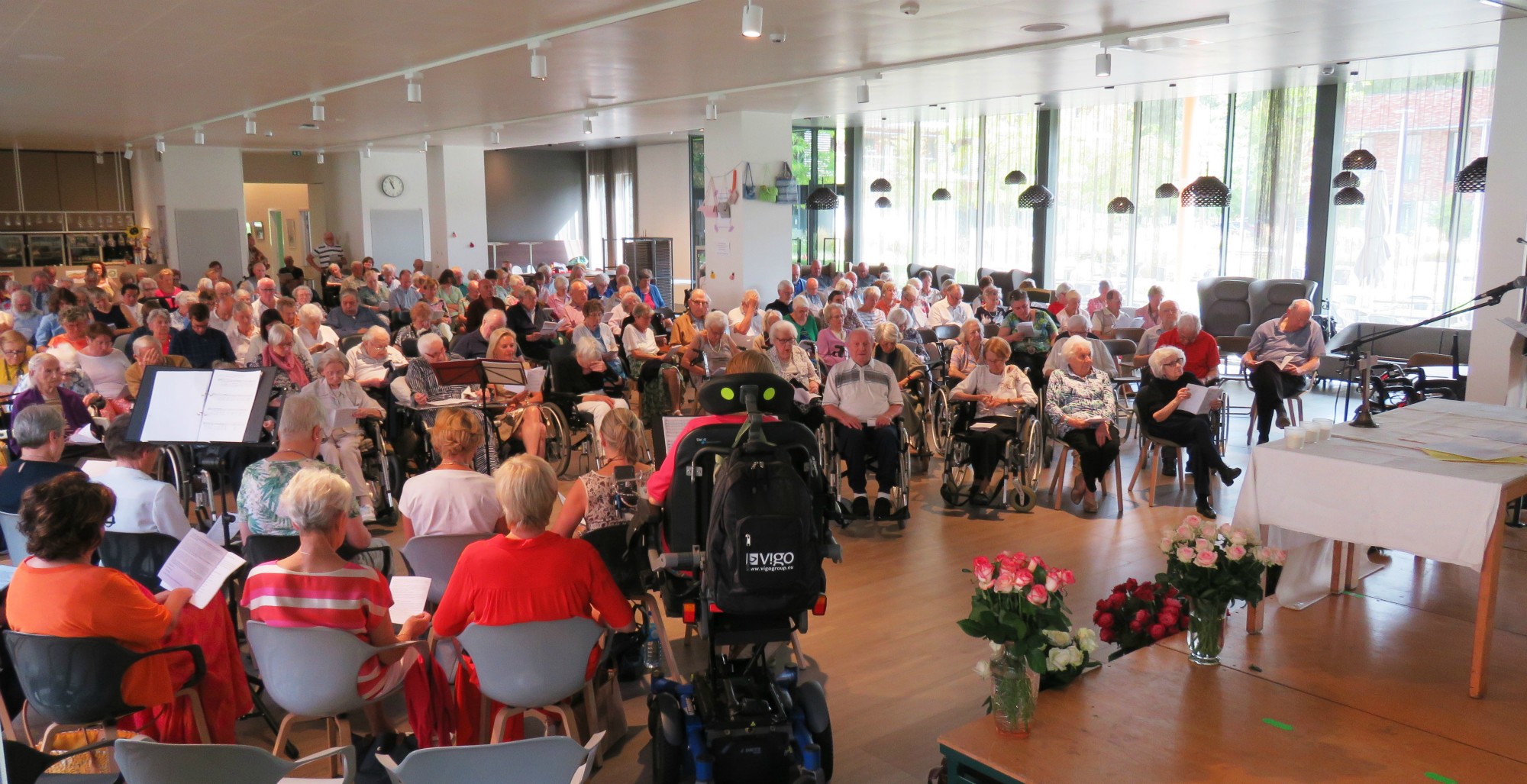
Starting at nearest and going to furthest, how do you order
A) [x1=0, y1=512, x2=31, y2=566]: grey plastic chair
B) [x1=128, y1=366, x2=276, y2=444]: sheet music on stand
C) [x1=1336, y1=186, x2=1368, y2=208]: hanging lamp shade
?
[x1=0, y1=512, x2=31, y2=566]: grey plastic chair → [x1=128, y1=366, x2=276, y2=444]: sheet music on stand → [x1=1336, y1=186, x2=1368, y2=208]: hanging lamp shade

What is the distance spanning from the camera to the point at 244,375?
524 cm

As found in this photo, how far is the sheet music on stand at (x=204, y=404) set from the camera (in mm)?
5055

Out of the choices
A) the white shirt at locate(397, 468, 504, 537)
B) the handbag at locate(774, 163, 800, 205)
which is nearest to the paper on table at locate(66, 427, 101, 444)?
the white shirt at locate(397, 468, 504, 537)

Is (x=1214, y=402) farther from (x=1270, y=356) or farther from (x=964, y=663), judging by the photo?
(x=964, y=663)

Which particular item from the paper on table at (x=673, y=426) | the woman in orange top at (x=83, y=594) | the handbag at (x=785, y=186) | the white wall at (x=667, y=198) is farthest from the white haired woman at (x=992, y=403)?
the white wall at (x=667, y=198)

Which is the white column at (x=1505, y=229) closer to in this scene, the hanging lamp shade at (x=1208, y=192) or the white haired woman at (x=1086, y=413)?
the white haired woman at (x=1086, y=413)

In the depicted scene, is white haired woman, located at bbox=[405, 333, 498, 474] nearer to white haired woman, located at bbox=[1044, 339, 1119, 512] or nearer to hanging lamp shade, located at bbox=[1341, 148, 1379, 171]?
white haired woman, located at bbox=[1044, 339, 1119, 512]

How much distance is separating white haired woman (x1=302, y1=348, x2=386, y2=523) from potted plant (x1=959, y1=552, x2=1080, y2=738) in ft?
13.8

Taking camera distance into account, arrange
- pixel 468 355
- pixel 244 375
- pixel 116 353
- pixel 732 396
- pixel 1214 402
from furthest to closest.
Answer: pixel 468 355, pixel 1214 402, pixel 116 353, pixel 244 375, pixel 732 396

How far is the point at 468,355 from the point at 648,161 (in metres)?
14.9

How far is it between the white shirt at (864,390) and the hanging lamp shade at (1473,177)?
19.6 feet

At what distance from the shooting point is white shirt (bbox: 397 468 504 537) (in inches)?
150

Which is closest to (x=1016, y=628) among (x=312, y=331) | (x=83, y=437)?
(x=83, y=437)

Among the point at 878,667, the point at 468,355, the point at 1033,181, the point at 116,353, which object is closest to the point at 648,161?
the point at 1033,181
